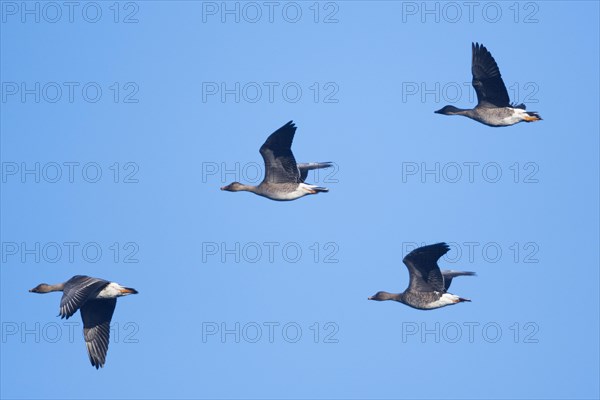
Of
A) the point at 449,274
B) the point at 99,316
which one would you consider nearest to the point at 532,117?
the point at 449,274

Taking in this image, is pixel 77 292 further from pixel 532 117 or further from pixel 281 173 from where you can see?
pixel 532 117

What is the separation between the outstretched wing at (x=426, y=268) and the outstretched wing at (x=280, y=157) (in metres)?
3.73

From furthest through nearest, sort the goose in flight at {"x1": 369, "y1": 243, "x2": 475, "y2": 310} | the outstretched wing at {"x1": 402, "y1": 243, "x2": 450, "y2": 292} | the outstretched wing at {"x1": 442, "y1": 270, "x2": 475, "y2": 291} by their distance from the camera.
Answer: the outstretched wing at {"x1": 442, "y1": 270, "x2": 475, "y2": 291} → the goose in flight at {"x1": 369, "y1": 243, "x2": 475, "y2": 310} → the outstretched wing at {"x1": 402, "y1": 243, "x2": 450, "y2": 292}

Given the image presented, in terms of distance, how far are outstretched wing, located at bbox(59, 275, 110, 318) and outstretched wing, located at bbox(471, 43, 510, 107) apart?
11.2m

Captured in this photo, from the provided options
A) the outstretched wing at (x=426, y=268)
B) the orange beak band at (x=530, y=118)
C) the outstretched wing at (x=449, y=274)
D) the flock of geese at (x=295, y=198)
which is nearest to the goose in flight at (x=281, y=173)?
the flock of geese at (x=295, y=198)

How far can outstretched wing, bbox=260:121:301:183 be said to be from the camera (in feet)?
95.9

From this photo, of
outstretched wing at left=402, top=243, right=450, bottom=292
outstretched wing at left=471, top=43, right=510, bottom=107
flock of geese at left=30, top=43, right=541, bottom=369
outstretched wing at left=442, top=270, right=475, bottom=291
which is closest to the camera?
flock of geese at left=30, top=43, right=541, bottom=369

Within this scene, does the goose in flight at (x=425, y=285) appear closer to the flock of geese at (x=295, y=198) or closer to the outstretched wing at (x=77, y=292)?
the flock of geese at (x=295, y=198)

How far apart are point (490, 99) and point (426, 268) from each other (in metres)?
5.55

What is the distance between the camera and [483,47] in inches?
1219

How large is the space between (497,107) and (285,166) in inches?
247

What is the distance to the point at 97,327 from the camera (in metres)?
28.4

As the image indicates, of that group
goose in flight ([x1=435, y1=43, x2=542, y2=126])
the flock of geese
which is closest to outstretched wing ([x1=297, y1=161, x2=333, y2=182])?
the flock of geese

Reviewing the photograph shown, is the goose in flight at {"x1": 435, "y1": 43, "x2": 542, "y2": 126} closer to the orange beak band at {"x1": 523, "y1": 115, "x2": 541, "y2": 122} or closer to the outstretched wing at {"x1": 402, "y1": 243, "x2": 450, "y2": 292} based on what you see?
Result: the orange beak band at {"x1": 523, "y1": 115, "x2": 541, "y2": 122}
